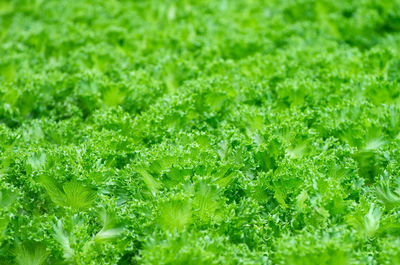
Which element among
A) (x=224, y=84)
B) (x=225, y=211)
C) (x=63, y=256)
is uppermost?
(x=224, y=84)

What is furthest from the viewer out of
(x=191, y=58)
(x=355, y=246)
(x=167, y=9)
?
(x=167, y=9)

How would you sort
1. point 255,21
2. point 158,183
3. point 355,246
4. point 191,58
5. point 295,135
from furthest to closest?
point 255,21, point 191,58, point 295,135, point 158,183, point 355,246

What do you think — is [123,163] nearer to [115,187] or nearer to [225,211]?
[115,187]

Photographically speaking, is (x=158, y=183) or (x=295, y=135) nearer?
(x=158, y=183)

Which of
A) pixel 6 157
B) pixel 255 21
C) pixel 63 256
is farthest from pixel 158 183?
pixel 255 21

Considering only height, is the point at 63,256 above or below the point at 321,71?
below

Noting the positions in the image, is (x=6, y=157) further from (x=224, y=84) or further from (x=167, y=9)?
(x=167, y=9)
